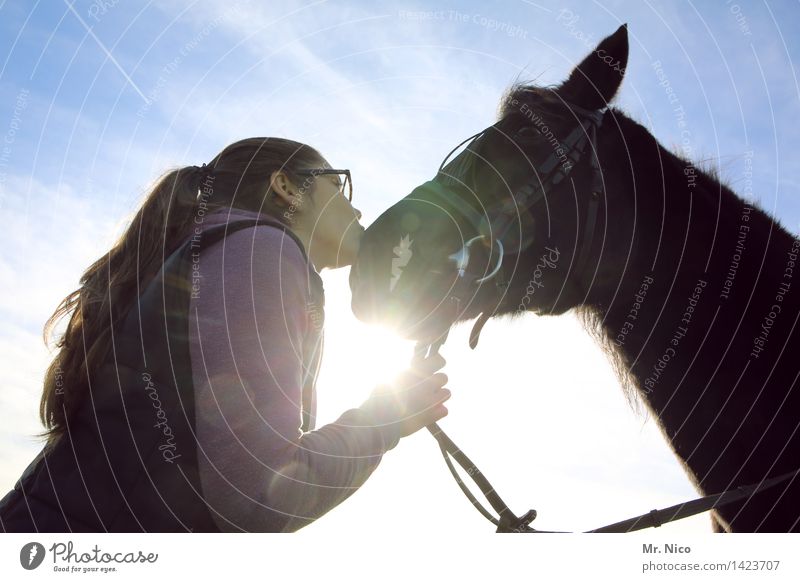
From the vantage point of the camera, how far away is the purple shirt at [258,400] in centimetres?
146

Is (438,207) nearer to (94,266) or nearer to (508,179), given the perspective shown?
(508,179)

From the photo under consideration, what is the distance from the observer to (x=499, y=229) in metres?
2.66

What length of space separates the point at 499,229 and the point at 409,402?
117cm

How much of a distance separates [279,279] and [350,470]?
546 millimetres

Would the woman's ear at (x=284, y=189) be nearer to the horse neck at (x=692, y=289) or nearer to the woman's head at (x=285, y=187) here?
the woman's head at (x=285, y=187)

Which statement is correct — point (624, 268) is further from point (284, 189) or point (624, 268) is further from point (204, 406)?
point (204, 406)

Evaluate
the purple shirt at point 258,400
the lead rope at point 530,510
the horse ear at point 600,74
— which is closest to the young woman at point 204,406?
the purple shirt at point 258,400

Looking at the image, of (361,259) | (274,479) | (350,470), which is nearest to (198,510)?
(274,479)

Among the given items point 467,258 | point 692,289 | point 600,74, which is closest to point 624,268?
point 692,289

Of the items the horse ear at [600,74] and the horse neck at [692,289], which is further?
the horse ear at [600,74]

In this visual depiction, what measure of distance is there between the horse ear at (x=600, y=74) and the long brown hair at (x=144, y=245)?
1.36m

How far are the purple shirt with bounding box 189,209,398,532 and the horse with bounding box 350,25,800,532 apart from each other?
38.8 inches

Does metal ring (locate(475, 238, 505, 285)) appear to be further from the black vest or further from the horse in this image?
the black vest

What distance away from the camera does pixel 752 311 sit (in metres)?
2.33
